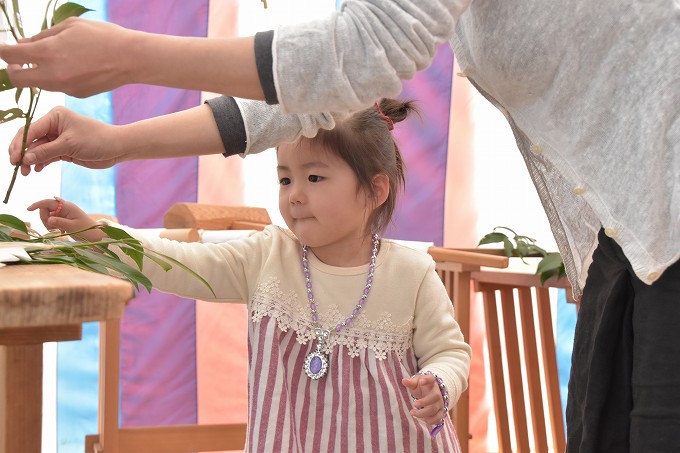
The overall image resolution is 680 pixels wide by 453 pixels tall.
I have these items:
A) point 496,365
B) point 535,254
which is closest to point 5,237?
point 535,254

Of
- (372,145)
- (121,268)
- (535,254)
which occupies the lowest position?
(121,268)

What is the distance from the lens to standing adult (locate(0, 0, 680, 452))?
2.37ft

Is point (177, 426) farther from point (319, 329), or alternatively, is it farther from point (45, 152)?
point (45, 152)

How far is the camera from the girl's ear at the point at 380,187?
148 cm

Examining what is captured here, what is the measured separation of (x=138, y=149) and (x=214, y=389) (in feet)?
5.97

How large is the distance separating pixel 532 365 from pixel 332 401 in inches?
64.5

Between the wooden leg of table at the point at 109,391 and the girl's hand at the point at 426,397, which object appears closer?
the girl's hand at the point at 426,397

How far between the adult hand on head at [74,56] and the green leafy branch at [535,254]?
1.71 meters

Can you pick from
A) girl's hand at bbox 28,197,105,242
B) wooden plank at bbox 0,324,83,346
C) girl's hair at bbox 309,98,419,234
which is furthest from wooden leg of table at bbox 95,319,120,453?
wooden plank at bbox 0,324,83,346

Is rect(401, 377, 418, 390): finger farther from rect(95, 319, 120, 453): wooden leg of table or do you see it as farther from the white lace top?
rect(95, 319, 120, 453): wooden leg of table

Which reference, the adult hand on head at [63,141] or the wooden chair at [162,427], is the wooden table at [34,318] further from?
the wooden chair at [162,427]

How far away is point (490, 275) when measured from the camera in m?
Result: 2.55

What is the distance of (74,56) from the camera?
673 mm

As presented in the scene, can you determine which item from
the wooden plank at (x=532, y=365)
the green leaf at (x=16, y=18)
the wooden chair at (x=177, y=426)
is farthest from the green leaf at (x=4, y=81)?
the wooden plank at (x=532, y=365)
